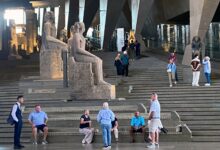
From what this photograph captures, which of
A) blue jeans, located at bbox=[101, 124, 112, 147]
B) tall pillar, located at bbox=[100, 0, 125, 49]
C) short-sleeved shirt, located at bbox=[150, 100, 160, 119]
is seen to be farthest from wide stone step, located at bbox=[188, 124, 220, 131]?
tall pillar, located at bbox=[100, 0, 125, 49]

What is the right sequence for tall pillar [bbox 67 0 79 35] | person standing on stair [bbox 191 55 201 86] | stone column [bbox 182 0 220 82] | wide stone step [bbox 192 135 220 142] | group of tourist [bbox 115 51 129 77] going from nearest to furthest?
1. wide stone step [bbox 192 135 220 142]
2. person standing on stair [bbox 191 55 201 86]
3. group of tourist [bbox 115 51 129 77]
4. stone column [bbox 182 0 220 82]
5. tall pillar [bbox 67 0 79 35]

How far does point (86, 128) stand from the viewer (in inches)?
654

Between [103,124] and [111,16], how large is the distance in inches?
1333

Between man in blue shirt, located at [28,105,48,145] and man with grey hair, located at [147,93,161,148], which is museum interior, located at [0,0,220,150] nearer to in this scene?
man in blue shirt, located at [28,105,48,145]

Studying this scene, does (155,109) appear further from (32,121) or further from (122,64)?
(122,64)

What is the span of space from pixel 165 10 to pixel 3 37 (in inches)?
612

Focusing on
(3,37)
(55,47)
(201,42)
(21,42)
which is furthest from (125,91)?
(21,42)

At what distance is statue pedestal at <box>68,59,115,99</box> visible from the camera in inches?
807

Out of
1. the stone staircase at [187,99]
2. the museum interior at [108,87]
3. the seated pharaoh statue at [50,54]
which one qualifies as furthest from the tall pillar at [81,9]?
the seated pharaoh statue at [50,54]

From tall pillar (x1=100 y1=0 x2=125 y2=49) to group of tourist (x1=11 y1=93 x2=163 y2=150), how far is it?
103 feet

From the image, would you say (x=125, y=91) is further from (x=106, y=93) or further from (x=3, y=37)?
(x=3, y=37)

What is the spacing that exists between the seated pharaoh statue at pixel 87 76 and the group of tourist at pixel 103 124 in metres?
3.71

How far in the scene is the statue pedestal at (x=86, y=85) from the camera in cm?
2050

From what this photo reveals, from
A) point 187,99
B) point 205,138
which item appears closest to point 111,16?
point 187,99
